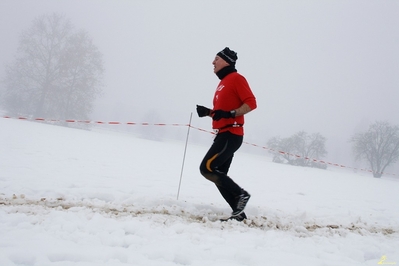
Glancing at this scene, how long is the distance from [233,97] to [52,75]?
97.1 feet

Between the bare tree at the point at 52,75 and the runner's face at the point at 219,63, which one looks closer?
the runner's face at the point at 219,63

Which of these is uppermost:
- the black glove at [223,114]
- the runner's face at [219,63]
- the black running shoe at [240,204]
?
the runner's face at [219,63]

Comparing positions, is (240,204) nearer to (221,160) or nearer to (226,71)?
(221,160)

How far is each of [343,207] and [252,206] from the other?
8.94 feet

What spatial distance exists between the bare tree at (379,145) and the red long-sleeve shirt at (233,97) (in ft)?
143

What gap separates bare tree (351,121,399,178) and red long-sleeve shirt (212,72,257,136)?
143 ft

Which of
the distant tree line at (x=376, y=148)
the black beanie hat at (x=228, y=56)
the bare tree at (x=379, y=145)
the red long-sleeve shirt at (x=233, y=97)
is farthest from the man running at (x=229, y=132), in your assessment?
the bare tree at (x=379, y=145)

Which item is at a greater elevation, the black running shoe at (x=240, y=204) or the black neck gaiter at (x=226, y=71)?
the black neck gaiter at (x=226, y=71)

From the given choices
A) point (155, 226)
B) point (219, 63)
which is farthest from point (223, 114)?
point (155, 226)

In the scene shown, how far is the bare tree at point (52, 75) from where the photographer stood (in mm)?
26266

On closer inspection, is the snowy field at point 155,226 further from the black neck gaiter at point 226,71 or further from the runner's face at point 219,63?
the runner's face at point 219,63

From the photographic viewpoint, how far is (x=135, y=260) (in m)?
2.03

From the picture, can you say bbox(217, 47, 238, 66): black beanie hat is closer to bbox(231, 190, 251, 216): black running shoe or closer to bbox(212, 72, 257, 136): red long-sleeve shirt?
bbox(212, 72, 257, 136): red long-sleeve shirt

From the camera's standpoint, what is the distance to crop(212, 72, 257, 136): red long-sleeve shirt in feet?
11.7
